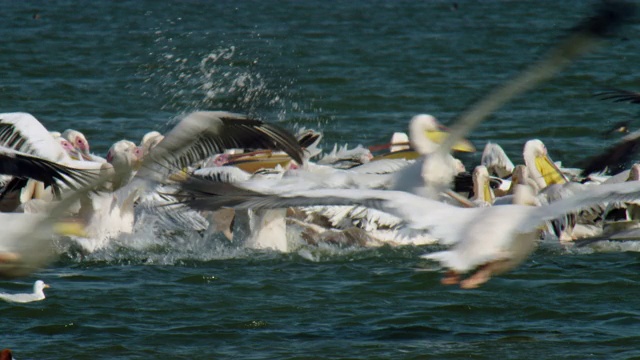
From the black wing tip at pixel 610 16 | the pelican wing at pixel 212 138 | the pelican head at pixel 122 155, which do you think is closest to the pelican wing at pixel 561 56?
the black wing tip at pixel 610 16

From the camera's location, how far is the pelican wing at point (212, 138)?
7.04m

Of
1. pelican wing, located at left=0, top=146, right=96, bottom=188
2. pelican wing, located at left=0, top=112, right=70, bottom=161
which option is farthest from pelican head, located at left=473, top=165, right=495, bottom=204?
pelican wing, located at left=0, top=146, right=96, bottom=188

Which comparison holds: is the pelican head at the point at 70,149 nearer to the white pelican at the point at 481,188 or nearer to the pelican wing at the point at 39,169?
the pelican wing at the point at 39,169

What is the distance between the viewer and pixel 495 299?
7895 millimetres

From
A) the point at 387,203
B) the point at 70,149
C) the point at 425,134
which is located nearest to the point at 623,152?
the point at 425,134

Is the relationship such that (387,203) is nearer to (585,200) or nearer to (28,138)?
(585,200)

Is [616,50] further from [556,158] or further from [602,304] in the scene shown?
[602,304]

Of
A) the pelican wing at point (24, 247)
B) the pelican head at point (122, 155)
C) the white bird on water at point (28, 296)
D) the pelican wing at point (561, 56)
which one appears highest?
the pelican wing at point (561, 56)

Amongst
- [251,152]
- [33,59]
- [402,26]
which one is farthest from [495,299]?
[402,26]

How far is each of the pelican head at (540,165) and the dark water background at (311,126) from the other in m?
1.50

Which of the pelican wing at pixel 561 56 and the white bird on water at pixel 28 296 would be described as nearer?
the pelican wing at pixel 561 56

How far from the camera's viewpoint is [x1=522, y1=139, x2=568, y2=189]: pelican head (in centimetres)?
1076

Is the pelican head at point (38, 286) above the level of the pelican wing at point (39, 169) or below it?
below

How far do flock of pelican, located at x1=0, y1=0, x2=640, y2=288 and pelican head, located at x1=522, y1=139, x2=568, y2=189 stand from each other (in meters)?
0.01
